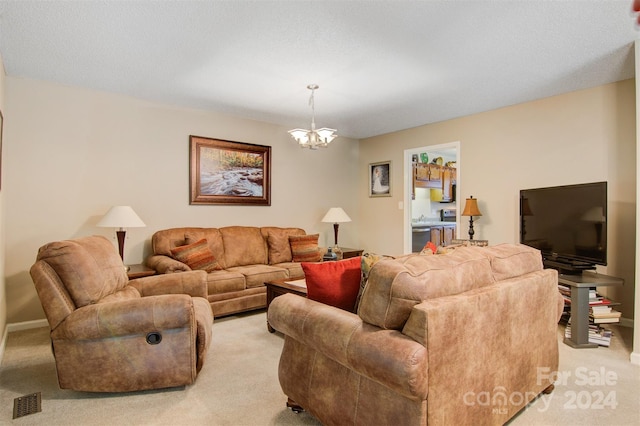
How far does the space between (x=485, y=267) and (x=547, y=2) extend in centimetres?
179

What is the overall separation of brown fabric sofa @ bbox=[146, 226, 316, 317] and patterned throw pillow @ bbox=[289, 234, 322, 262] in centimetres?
8

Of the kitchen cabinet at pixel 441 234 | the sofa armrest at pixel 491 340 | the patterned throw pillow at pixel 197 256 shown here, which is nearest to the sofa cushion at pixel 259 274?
the patterned throw pillow at pixel 197 256

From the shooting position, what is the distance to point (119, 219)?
3.61m

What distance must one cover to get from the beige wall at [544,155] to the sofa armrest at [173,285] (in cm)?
362

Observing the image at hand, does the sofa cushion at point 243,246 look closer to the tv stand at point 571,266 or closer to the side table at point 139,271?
the side table at point 139,271

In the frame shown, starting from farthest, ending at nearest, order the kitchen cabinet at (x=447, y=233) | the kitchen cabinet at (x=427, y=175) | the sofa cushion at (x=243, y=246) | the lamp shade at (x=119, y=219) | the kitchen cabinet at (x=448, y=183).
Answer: the kitchen cabinet at (x=448, y=183) → the kitchen cabinet at (x=447, y=233) → the kitchen cabinet at (x=427, y=175) → the sofa cushion at (x=243, y=246) → the lamp shade at (x=119, y=219)

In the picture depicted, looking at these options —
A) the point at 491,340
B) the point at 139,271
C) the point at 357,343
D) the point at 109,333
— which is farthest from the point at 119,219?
the point at 491,340

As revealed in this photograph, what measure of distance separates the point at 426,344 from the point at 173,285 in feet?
7.28

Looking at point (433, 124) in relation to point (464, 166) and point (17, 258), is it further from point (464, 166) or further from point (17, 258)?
point (17, 258)

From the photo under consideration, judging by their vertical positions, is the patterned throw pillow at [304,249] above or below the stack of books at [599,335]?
above

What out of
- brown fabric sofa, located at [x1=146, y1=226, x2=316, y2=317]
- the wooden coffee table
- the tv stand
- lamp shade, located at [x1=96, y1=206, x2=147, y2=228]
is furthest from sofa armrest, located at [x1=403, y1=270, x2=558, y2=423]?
lamp shade, located at [x1=96, y1=206, x2=147, y2=228]

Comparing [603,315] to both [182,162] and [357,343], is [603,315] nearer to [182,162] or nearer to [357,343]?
[357,343]

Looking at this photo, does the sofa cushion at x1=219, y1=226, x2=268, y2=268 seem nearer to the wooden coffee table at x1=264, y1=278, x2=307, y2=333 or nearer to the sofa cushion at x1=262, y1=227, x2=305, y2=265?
the sofa cushion at x1=262, y1=227, x2=305, y2=265

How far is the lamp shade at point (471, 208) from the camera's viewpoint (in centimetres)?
457
